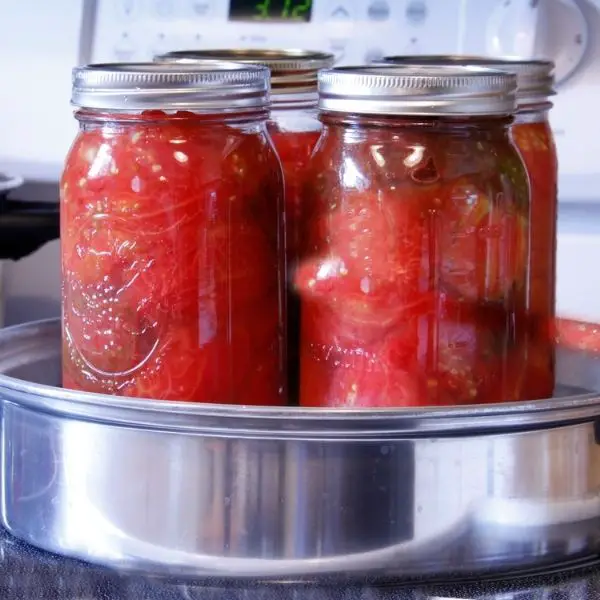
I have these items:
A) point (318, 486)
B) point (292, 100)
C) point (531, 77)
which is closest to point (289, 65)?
point (292, 100)

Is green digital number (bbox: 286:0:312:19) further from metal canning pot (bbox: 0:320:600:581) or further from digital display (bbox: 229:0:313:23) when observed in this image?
metal canning pot (bbox: 0:320:600:581)

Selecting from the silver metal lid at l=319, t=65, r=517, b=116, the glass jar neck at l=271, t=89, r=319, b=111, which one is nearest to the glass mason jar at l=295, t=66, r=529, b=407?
the silver metal lid at l=319, t=65, r=517, b=116

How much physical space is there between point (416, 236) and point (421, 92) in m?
0.08

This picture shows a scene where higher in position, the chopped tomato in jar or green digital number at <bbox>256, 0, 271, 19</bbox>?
green digital number at <bbox>256, 0, 271, 19</bbox>

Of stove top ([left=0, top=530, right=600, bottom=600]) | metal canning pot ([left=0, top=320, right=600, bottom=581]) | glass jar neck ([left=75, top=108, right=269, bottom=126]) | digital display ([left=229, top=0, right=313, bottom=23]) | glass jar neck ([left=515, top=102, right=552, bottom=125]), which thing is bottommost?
stove top ([left=0, top=530, right=600, bottom=600])

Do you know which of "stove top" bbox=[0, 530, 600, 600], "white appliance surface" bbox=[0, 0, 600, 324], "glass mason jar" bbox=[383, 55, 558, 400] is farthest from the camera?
"white appliance surface" bbox=[0, 0, 600, 324]

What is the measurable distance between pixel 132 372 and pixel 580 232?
50 centimetres

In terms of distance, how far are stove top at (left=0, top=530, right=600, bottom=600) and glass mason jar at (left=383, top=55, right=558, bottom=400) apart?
150 mm

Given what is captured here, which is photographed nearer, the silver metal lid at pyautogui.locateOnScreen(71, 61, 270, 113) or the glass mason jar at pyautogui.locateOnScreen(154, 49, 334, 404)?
the silver metal lid at pyautogui.locateOnScreen(71, 61, 270, 113)

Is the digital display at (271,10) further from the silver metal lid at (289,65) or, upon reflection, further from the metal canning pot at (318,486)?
the metal canning pot at (318,486)

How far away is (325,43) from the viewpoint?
0.99 metres

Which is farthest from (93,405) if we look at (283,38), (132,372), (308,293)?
(283,38)

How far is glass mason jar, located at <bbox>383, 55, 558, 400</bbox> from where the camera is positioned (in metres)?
0.76

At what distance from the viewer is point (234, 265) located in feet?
2.19
